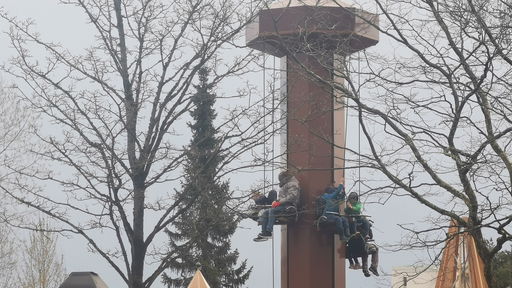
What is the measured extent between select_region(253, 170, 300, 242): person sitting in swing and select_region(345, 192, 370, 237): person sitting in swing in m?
0.91

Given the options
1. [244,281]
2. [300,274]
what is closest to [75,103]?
[300,274]

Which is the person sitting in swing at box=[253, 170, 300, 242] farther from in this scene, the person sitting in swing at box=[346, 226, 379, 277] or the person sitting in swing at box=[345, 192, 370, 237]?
the person sitting in swing at box=[346, 226, 379, 277]

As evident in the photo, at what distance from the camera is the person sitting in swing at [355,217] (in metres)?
14.8

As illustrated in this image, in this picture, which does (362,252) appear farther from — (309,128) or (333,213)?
(309,128)

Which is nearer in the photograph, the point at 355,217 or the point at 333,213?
the point at 333,213

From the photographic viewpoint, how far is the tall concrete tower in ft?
49.5

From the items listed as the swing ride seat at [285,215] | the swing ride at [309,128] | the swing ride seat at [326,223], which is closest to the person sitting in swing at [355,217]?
the swing ride seat at [326,223]

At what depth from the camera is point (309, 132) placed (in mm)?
15305

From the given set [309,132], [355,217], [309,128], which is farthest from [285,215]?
[309,128]

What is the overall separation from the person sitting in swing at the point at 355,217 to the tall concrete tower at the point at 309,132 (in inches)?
26.2

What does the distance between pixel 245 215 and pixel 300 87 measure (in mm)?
3066

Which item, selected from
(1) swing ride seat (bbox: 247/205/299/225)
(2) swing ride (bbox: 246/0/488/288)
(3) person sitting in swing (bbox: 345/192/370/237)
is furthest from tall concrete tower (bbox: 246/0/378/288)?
(3) person sitting in swing (bbox: 345/192/370/237)

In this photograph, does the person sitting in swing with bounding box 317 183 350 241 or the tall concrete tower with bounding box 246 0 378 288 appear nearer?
the person sitting in swing with bounding box 317 183 350 241

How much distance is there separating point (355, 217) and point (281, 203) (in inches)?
46.5
